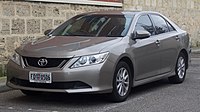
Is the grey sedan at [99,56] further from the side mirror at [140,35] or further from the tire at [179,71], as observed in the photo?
the tire at [179,71]

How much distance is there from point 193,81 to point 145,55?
2272 millimetres

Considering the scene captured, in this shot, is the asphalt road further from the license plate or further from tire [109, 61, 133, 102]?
the license plate

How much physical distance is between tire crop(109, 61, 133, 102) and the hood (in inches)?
17.4

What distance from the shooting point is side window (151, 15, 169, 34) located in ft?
30.0

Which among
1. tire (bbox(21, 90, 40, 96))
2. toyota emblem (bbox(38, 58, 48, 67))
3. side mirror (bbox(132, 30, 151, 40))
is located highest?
side mirror (bbox(132, 30, 151, 40))

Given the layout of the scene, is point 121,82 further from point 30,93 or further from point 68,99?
point 30,93

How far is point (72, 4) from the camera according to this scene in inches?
496

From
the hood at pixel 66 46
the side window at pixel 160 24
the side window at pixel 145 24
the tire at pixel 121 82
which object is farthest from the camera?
the side window at pixel 160 24

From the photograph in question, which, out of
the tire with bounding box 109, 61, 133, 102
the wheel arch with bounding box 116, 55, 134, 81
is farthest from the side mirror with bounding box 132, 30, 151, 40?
the tire with bounding box 109, 61, 133, 102

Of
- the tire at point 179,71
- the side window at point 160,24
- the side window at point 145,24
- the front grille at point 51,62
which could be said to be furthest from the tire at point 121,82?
the tire at point 179,71

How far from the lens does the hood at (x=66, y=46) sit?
7.13 metres

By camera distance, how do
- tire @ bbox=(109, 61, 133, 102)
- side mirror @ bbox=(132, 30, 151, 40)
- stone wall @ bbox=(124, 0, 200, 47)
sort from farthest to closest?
stone wall @ bbox=(124, 0, 200, 47) → side mirror @ bbox=(132, 30, 151, 40) → tire @ bbox=(109, 61, 133, 102)

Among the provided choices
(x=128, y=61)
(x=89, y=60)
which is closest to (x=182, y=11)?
(x=128, y=61)

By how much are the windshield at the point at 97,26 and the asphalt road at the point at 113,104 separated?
43.8 inches
